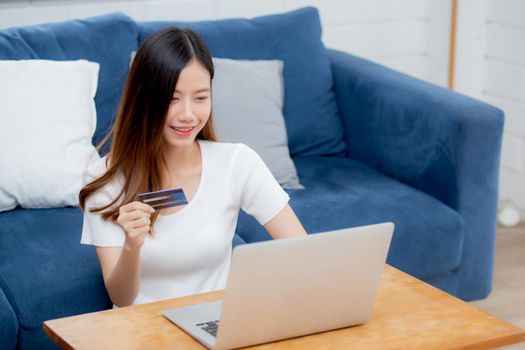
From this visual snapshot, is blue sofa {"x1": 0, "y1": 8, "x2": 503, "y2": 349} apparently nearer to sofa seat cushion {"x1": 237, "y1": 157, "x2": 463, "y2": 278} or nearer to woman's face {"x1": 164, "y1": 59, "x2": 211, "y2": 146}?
sofa seat cushion {"x1": 237, "y1": 157, "x2": 463, "y2": 278}

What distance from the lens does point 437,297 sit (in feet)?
6.03

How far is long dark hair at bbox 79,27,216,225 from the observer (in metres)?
1.96

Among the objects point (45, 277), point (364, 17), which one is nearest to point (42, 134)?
point (45, 277)

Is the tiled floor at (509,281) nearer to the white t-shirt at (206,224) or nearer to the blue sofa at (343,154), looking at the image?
the blue sofa at (343,154)

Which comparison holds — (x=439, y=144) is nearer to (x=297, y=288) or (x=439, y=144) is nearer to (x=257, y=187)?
(x=257, y=187)

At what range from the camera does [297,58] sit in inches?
131

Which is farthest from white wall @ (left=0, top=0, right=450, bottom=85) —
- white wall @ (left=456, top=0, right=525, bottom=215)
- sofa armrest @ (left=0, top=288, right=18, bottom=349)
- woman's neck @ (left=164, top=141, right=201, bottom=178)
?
woman's neck @ (left=164, top=141, right=201, bottom=178)

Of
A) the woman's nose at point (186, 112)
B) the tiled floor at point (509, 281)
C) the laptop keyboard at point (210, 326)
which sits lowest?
the tiled floor at point (509, 281)

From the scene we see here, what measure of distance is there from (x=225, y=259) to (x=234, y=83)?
42.0 inches

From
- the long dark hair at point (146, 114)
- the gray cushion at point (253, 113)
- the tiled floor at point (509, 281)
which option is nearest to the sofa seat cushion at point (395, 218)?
the gray cushion at point (253, 113)

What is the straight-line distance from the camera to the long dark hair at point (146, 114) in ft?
6.44

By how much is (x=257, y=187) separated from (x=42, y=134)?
34.6 inches

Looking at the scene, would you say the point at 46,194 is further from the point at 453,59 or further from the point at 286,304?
the point at 453,59

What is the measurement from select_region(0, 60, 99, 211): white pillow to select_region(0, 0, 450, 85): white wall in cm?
57
